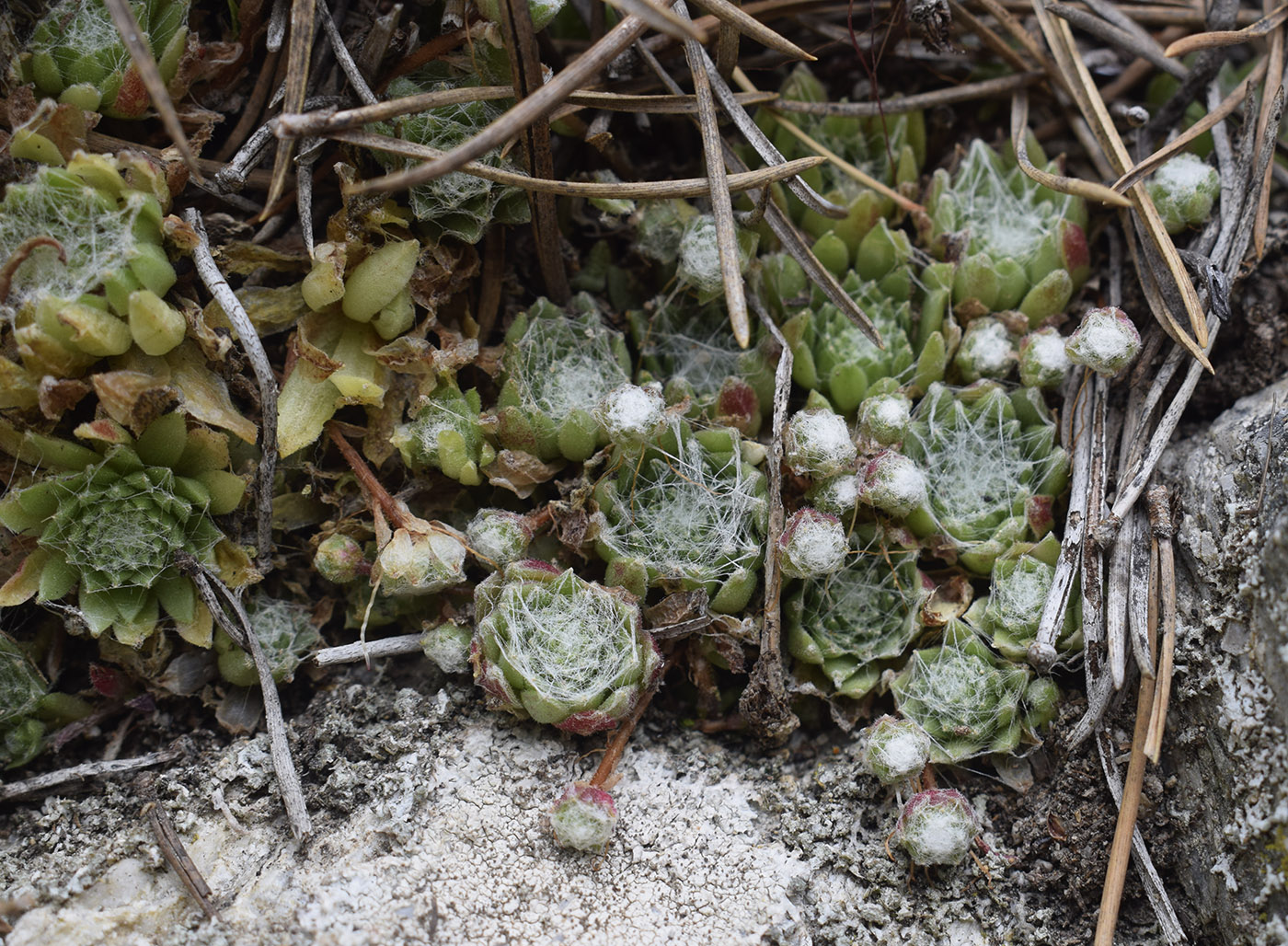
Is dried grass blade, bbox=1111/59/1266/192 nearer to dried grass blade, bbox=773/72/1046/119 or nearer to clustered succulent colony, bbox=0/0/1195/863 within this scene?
clustered succulent colony, bbox=0/0/1195/863

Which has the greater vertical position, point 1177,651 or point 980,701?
point 1177,651

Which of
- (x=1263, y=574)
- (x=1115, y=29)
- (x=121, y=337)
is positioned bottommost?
(x=1263, y=574)

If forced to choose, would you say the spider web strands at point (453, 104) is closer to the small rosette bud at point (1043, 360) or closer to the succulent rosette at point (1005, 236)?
the succulent rosette at point (1005, 236)

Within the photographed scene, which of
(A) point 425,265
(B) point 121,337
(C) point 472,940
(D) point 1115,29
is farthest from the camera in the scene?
(D) point 1115,29

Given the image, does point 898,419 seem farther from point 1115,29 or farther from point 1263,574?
point 1115,29

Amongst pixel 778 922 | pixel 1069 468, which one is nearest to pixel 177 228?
pixel 778 922

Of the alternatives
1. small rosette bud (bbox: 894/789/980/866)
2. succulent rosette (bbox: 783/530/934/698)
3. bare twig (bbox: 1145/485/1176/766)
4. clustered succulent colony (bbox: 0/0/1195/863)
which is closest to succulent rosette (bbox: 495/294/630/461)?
clustered succulent colony (bbox: 0/0/1195/863)
